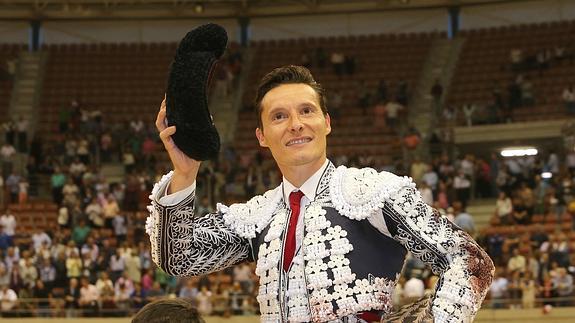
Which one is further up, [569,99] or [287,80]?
[569,99]

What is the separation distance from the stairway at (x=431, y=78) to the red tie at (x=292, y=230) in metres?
14.4

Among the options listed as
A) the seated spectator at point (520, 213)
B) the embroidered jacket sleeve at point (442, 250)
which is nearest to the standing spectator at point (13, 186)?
the seated spectator at point (520, 213)

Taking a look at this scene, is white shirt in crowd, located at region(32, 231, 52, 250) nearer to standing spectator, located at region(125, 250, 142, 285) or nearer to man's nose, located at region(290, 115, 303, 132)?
standing spectator, located at region(125, 250, 142, 285)

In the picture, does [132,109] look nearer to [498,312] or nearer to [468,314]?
[498,312]

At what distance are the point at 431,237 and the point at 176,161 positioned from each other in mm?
657

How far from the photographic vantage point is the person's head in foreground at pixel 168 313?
2100 millimetres

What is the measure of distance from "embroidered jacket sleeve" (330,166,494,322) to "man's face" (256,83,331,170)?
13cm

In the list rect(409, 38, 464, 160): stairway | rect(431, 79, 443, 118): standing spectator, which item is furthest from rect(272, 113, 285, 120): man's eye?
rect(431, 79, 443, 118): standing spectator

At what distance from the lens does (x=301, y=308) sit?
106 inches

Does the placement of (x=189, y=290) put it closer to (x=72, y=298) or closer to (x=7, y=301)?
(x=72, y=298)

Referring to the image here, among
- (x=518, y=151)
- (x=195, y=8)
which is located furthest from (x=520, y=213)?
(x=195, y=8)

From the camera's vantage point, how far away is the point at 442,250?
8.62ft

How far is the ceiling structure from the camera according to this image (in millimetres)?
20781

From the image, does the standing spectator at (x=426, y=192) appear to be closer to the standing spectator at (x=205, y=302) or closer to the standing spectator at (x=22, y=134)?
the standing spectator at (x=205, y=302)
